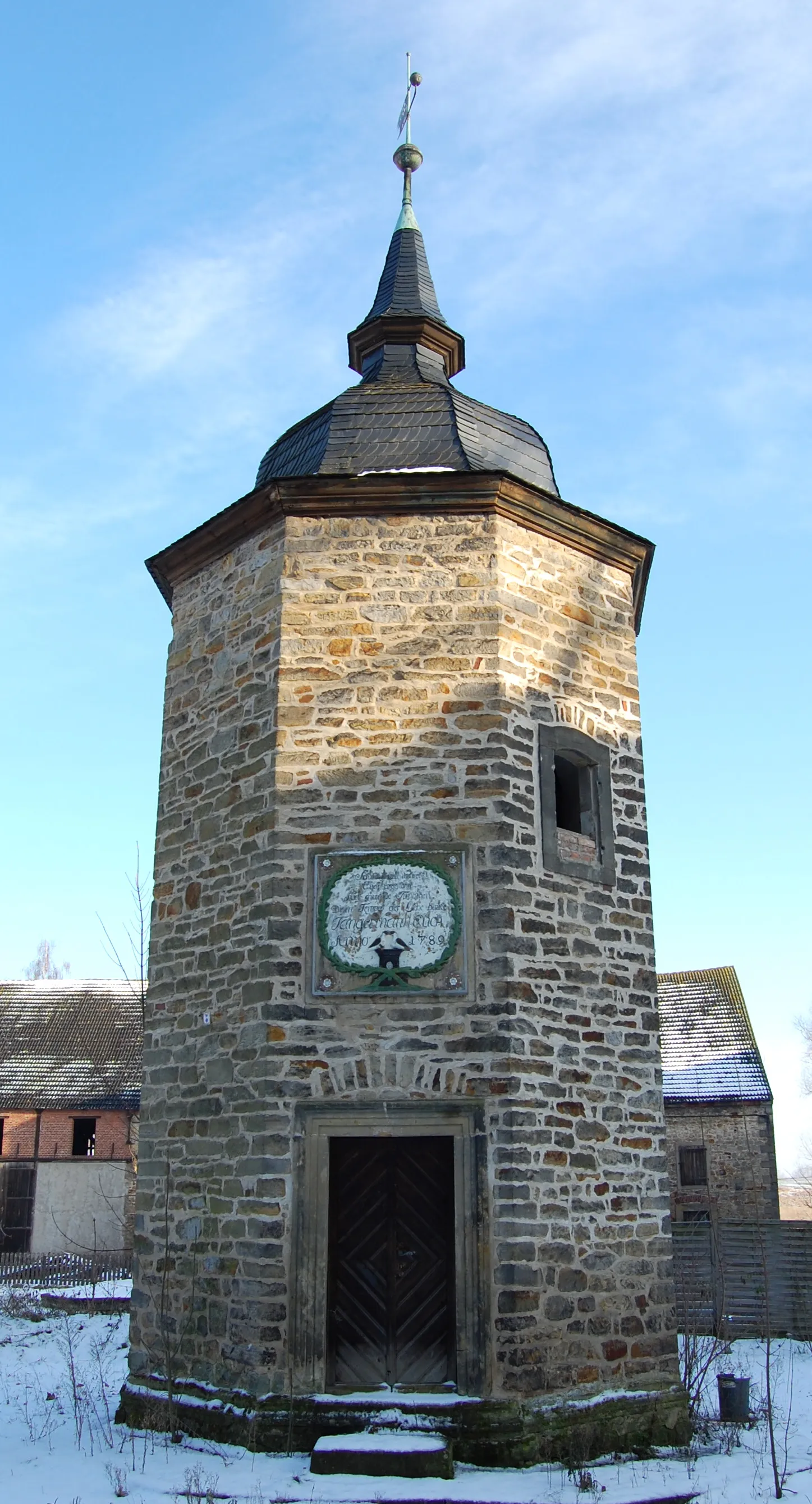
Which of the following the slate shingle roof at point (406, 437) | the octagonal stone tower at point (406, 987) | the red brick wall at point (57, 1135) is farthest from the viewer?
the red brick wall at point (57, 1135)

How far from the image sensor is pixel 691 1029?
23016mm

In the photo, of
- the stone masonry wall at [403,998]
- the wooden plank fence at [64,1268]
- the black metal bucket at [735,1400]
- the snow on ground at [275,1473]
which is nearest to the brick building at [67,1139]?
the wooden plank fence at [64,1268]

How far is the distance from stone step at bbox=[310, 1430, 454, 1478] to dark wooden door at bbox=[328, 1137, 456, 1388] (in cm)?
75

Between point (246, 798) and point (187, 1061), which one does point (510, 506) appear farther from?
point (187, 1061)

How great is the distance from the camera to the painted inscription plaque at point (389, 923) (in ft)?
25.0

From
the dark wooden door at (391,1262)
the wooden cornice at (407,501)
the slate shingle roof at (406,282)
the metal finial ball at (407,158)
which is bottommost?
the dark wooden door at (391,1262)

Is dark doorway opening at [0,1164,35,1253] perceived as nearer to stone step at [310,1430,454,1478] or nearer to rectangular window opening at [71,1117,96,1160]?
rectangular window opening at [71,1117,96,1160]

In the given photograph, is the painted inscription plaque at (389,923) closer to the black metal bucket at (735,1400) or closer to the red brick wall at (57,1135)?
the black metal bucket at (735,1400)

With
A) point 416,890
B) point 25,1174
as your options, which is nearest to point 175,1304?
point 416,890

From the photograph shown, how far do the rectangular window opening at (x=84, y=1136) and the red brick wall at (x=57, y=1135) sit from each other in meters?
0.08

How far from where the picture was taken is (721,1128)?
69.7 feet

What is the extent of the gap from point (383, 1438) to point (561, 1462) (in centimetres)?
108

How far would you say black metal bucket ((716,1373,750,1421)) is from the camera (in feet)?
27.3

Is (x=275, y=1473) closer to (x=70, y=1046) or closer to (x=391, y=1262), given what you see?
(x=391, y=1262)
